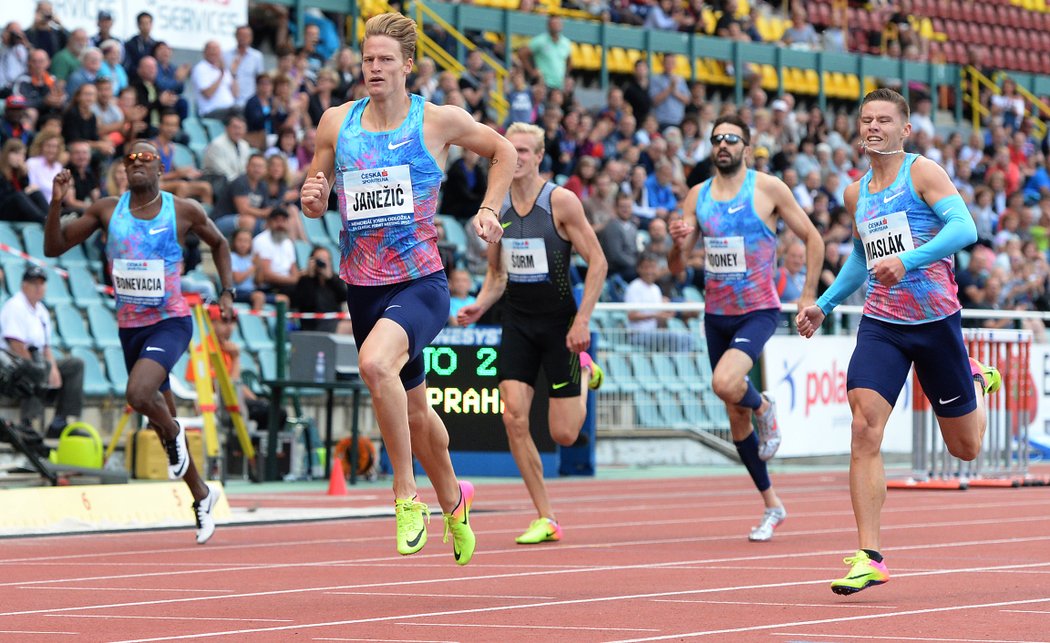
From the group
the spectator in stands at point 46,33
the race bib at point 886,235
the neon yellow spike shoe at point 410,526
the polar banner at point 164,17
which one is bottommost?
the neon yellow spike shoe at point 410,526

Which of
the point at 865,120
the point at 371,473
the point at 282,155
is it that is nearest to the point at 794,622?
the point at 865,120

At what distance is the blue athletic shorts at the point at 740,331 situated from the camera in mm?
11391

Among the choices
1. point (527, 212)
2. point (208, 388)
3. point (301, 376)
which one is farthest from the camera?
point (301, 376)

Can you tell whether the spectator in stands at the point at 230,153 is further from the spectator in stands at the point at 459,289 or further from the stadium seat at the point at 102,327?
the spectator in stands at the point at 459,289

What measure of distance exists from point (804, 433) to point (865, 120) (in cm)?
1241

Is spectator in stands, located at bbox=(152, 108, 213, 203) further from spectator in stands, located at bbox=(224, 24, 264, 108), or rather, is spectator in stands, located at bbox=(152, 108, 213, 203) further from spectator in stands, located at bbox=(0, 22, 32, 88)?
spectator in stands, located at bbox=(224, 24, 264, 108)

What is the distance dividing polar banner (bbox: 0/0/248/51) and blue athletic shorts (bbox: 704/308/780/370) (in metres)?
10.9

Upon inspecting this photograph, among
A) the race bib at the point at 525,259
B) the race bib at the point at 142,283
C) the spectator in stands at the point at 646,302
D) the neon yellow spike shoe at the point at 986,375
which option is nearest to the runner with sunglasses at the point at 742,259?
the race bib at the point at 525,259

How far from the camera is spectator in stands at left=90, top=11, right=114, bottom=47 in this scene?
786 inches

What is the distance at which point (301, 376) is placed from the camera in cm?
1747

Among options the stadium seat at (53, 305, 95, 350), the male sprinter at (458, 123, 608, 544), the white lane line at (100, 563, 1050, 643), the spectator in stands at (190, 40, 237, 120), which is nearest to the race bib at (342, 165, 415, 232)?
the white lane line at (100, 563, 1050, 643)

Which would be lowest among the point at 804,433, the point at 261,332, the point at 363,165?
the point at 804,433

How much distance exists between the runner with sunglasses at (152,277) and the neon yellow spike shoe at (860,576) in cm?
449

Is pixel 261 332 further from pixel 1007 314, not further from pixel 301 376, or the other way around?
pixel 1007 314
